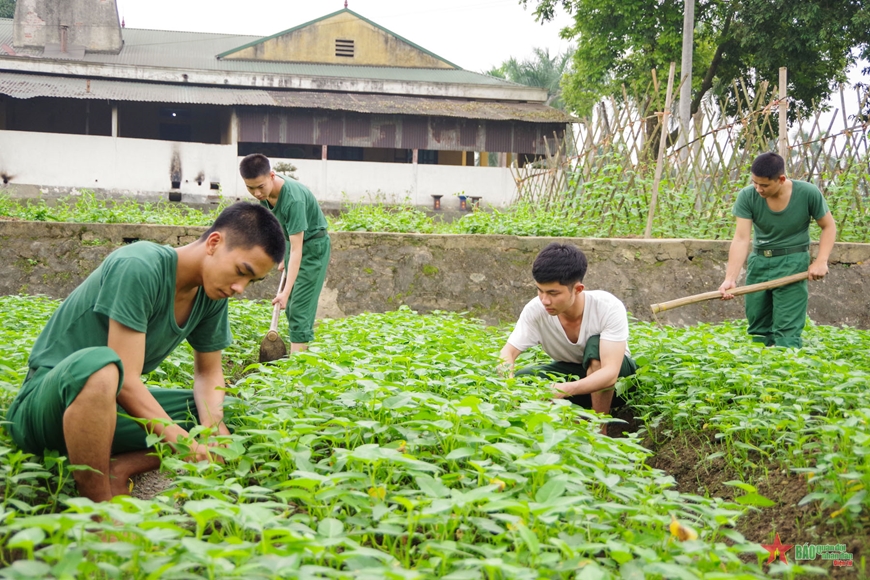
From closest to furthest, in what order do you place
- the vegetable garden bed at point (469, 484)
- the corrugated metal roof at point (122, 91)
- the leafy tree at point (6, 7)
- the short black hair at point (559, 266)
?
the vegetable garden bed at point (469, 484) → the short black hair at point (559, 266) → the corrugated metal roof at point (122, 91) → the leafy tree at point (6, 7)

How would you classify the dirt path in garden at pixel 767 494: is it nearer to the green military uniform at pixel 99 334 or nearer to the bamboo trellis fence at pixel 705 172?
the green military uniform at pixel 99 334

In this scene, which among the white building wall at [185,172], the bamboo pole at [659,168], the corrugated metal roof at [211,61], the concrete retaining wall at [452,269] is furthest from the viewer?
the corrugated metal roof at [211,61]

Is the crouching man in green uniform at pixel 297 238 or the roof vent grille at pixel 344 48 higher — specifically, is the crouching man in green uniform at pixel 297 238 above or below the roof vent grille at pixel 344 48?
below

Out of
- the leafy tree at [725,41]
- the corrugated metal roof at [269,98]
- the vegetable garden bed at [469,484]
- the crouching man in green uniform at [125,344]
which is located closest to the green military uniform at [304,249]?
the vegetable garden bed at [469,484]

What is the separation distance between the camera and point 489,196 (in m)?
17.4

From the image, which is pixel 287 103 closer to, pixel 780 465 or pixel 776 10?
pixel 776 10

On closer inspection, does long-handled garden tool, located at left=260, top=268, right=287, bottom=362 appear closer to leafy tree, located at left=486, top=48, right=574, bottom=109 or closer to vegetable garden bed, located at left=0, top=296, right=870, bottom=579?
vegetable garden bed, located at left=0, top=296, right=870, bottom=579

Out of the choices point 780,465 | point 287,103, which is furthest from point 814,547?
point 287,103

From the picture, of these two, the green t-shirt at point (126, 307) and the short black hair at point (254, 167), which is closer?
the green t-shirt at point (126, 307)

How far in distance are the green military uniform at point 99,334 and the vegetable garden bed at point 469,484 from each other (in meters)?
0.15

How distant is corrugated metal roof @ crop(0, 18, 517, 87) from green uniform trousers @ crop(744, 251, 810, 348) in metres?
13.5

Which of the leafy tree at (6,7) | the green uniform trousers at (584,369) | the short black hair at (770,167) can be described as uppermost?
the leafy tree at (6,7)

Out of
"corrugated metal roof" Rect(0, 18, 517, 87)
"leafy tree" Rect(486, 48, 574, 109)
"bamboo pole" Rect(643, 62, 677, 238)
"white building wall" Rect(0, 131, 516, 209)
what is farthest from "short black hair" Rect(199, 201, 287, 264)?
"leafy tree" Rect(486, 48, 574, 109)

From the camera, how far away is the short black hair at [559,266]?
3.69 meters
